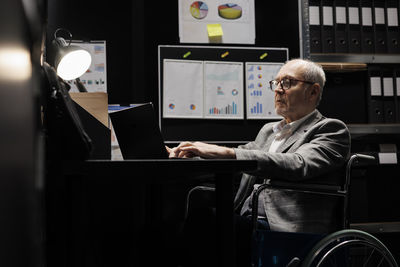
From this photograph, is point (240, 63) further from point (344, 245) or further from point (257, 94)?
point (344, 245)

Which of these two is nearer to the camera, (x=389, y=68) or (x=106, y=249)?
(x=106, y=249)

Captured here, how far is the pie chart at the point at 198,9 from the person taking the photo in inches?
112

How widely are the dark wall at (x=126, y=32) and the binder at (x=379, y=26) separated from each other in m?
1.22

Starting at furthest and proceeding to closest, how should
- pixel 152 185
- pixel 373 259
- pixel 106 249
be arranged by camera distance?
1. pixel 373 259
2. pixel 106 249
3. pixel 152 185

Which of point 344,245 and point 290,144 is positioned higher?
point 290,144

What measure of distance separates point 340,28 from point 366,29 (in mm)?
172

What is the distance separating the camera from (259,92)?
2.88 m

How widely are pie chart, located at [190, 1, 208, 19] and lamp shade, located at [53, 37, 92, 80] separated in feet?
4.36

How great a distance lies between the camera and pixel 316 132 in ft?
5.91

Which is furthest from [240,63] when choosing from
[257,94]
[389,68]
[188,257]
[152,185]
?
[188,257]

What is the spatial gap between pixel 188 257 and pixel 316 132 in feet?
2.27

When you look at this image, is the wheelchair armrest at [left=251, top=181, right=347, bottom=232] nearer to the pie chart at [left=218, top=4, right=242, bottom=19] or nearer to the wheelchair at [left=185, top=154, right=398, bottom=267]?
the wheelchair at [left=185, top=154, right=398, bottom=267]

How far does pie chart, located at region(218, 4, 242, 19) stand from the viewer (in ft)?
9.49

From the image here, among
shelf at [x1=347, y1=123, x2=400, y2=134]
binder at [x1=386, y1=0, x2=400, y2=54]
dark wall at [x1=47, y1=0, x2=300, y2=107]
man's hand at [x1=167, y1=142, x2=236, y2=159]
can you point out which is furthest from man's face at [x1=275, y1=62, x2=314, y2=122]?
binder at [x1=386, y1=0, x2=400, y2=54]
